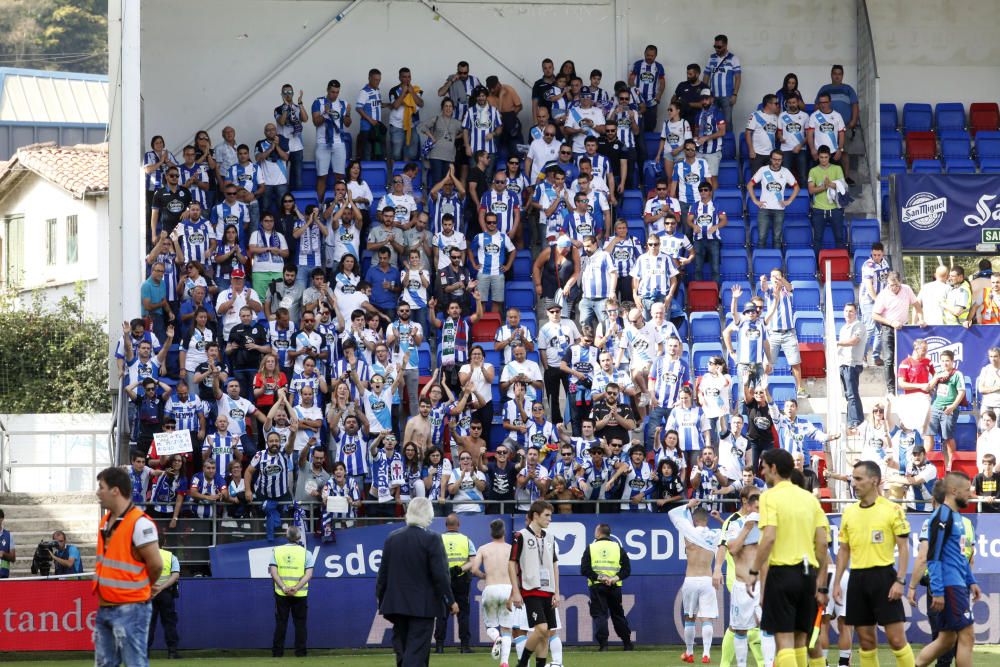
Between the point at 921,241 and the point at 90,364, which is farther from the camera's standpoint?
the point at 90,364

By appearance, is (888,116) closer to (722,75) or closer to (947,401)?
(722,75)

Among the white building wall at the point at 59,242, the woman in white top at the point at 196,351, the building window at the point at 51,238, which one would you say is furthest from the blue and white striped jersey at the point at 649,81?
the building window at the point at 51,238

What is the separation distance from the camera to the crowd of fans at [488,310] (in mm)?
20359

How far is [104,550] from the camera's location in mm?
10289

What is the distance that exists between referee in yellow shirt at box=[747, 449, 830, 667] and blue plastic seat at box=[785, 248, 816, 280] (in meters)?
13.5

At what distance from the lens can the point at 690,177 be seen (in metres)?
24.6

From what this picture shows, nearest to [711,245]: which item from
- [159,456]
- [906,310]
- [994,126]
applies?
[906,310]

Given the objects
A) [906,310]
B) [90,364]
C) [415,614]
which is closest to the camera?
[415,614]

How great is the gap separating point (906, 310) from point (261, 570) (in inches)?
410

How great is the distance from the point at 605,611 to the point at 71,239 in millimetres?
33048

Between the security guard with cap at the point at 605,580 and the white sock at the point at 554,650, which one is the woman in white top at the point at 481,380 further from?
the white sock at the point at 554,650

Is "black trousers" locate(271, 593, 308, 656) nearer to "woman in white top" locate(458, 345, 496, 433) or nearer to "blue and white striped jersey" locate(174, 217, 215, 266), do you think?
"woman in white top" locate(458, 345, 496, 433)

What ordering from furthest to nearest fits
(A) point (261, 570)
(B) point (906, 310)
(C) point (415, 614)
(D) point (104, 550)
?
1. (B) point (906, 310)
2. (A) point (261, 570)
3. (C) point (415, 614)
4. (D) point (104, 550)

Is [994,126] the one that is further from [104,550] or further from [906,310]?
[104,550]
